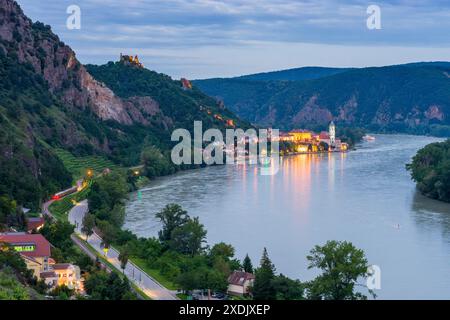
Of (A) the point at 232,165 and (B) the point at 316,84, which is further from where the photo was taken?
(B) the point at 316,84

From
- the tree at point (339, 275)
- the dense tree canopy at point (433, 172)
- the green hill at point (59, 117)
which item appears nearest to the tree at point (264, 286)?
the tree at point (339, 275)

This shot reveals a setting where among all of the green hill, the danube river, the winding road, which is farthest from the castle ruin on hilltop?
the winding road

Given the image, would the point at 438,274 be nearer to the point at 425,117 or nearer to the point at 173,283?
the point at 173,283

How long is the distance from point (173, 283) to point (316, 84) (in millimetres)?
166051

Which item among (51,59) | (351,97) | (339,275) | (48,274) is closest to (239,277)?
(339,275)

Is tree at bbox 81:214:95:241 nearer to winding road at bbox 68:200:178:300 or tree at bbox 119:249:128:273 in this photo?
winding road at bbox 68:200:178:300

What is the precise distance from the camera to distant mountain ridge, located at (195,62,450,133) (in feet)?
529

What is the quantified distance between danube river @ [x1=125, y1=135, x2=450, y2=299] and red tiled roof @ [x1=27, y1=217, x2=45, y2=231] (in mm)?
3842

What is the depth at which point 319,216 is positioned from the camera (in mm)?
29906

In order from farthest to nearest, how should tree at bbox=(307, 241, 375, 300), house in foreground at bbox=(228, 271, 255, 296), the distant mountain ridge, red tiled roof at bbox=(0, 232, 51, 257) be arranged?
1. the distant mountain ridge
2. red tiled roof at bbox=(0, 232, 51, 257)
3. house in foreground at bbox=(228, 271, 255, 296)
4. tree at bbox=(307, 241, 375, 300)

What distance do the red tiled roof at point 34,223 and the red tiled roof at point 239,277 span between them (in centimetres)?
727

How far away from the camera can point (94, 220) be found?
85.0ft

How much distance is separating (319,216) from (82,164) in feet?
62.1
